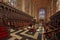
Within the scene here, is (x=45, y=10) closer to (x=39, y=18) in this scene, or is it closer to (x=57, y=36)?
(x=39, y=18)

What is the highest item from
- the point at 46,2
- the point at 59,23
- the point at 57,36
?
the point at 46,2

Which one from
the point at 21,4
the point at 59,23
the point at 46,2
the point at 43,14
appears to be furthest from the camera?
the point at 43,14

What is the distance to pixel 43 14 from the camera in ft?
140

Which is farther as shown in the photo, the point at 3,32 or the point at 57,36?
the point at 57,36

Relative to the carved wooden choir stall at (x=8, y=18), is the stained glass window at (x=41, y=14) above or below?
above

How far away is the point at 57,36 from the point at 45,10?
126ft

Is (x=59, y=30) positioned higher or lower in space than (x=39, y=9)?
lower

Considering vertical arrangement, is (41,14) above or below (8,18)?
above

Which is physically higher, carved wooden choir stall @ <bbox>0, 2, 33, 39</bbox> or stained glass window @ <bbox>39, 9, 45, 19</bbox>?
stained glass window @ <bbox>39, 9, 45, 19</bbox>

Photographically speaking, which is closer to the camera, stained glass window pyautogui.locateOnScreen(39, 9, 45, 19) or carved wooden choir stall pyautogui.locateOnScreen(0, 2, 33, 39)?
carved wooden choir stall pyautogui.locateOnScreen(0, 2, 33, 39)

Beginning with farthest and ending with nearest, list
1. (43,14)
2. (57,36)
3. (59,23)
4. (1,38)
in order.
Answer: (43,14) < (59,23) < (57,36) < (1,38)

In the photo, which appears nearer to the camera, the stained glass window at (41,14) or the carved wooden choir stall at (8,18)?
the carved wooden choir stall at (8,18)

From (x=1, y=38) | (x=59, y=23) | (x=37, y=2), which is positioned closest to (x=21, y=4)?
(x=59, y=23)

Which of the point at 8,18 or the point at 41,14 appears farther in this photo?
the point at 41,14
